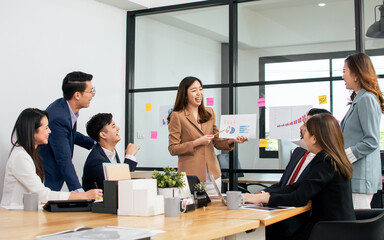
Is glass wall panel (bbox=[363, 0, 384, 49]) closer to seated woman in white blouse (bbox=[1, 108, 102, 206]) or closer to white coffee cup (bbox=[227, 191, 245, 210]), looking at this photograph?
white coffee cup (bbox=[227, 191, 245, 210])

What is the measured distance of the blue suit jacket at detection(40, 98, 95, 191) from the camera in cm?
381

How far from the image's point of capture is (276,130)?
4930 millimetres

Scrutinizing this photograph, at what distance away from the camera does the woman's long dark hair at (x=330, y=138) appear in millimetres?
2637

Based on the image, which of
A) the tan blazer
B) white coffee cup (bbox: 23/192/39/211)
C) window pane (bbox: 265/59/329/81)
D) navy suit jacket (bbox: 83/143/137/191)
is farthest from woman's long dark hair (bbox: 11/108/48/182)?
window pane (bbox: 265/59/329/81)

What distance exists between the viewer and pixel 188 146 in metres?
3.88

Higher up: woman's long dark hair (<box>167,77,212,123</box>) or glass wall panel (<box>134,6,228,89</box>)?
glass wall panel (<box>134,6,228,89</box>)

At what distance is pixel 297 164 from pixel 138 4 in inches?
125

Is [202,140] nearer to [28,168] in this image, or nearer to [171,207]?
[28,168]

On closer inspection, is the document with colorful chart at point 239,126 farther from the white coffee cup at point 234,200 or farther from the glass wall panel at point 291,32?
the white coffee cup at point 234,200

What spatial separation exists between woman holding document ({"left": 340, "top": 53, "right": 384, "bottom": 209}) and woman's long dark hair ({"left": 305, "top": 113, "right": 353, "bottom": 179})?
62cm

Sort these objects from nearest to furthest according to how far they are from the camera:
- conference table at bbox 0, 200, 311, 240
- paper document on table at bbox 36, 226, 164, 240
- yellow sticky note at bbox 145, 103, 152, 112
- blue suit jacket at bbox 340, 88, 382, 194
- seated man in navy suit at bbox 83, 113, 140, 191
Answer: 1. paper document on table at bbox 36, 226, 164, 240
2. conference table at bbox 0, 200, 311, 240
3. blue suit jacket at bbox 340, 88, 382, 194
4. seated man in navy suit at bbox 83, 113, 140, 191
5. yellow sticky note at bbox 145, 103, 152, 112

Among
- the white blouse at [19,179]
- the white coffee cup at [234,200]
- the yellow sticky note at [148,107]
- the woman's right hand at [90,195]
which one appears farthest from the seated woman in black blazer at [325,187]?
the yellow sticky note at [148,107]

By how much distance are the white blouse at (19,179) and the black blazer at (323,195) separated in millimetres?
1512

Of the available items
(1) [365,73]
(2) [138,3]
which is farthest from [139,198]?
(2) [138,3]
